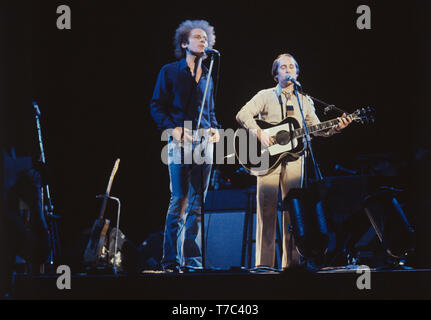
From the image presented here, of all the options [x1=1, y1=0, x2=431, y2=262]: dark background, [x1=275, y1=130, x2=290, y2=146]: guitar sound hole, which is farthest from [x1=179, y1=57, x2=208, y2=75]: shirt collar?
[x1=1, y1=0, x2=431, y2=262]: dark background

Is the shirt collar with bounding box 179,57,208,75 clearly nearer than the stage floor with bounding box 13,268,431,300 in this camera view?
No

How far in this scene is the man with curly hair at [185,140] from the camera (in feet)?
10.7

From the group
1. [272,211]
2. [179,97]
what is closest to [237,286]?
[272,211]

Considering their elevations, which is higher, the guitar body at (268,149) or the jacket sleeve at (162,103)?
the jacket sleeve at (162,103)

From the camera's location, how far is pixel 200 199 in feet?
10.9

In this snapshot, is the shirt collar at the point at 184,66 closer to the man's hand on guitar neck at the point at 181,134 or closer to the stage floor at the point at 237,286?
the man's hand on guitar neck at the point at 181,134

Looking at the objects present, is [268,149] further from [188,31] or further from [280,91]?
[188,31]

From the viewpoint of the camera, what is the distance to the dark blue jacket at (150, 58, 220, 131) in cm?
345

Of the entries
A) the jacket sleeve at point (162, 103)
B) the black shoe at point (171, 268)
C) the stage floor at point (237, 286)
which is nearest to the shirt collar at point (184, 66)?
the jacket sleeve at point (162, 103)

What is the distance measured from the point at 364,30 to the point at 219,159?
6.00 feet

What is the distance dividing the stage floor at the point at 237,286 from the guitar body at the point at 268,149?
1.18 m

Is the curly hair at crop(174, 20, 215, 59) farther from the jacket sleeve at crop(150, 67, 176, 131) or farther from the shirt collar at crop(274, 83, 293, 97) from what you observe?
the shirt collar at crop(274, 83, 293, 97)

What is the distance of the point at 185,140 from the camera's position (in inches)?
131

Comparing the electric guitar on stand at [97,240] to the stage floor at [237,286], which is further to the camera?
the electric guitar on stand at [97,240]
